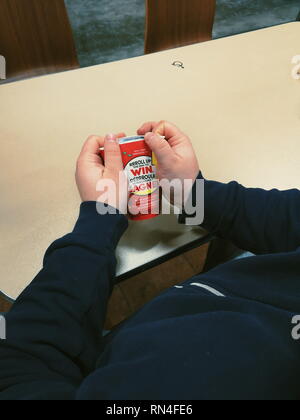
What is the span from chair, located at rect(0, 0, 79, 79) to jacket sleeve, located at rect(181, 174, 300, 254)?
0.94m

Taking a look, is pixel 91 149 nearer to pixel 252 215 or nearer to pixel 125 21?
pixel 252 215

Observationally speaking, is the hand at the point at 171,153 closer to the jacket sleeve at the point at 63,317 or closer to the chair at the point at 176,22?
the jacket sleeve at the point at 63,317

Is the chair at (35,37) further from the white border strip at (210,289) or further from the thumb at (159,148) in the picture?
the white border strip at (210,289)

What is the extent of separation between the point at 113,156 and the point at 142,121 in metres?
0.25

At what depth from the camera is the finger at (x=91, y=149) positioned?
0.53 metres

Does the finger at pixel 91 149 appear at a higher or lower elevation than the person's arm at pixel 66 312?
higher

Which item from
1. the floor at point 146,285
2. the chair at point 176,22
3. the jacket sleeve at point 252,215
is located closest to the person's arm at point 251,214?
the jacket sleeve at point 252,215

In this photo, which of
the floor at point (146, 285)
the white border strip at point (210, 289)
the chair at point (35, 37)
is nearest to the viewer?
the white border strip at point (210, 289)

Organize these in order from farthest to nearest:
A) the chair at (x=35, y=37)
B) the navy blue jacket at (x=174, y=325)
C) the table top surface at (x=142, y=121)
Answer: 1. the chair at (x=35, y=37)
2. the table top surface at (x=142, y=121)
3. the navy blue jacket at (x=174, y=325)

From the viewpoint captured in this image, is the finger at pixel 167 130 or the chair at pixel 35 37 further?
the chair at pixel 35 37

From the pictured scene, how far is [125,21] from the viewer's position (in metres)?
2.65

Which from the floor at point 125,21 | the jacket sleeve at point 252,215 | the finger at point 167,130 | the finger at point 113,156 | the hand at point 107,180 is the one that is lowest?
the jacket sleeve at point 252,215

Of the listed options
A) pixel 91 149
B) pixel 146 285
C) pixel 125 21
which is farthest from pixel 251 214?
pixel 125 21

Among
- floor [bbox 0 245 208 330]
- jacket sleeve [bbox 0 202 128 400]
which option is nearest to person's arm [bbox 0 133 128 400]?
jacket sleeve [bbox 0 202 128 400]
